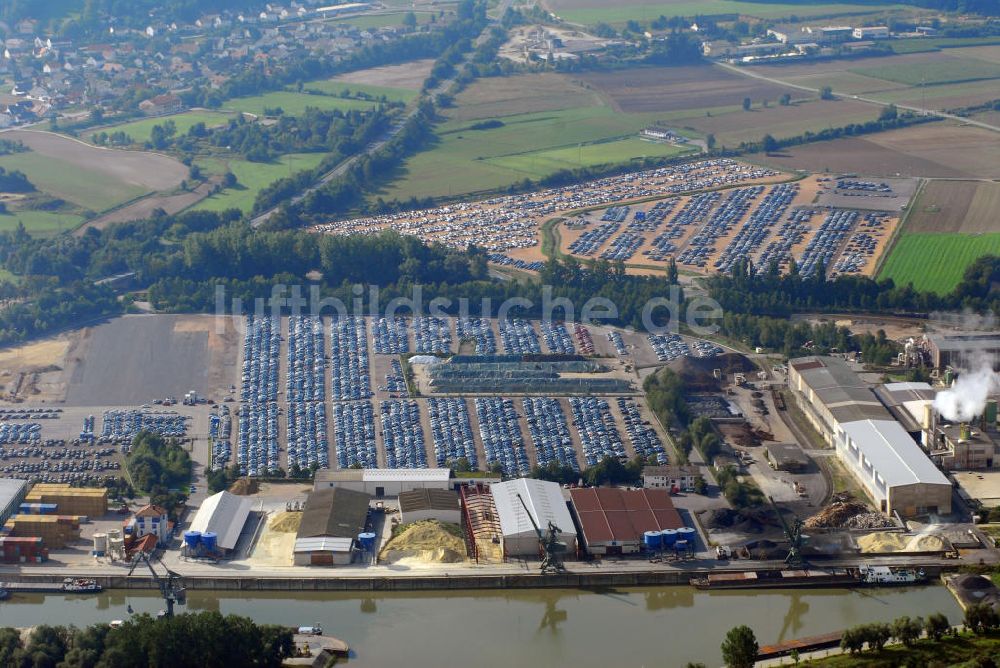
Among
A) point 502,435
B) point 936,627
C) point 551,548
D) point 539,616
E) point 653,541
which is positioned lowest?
point 539,616

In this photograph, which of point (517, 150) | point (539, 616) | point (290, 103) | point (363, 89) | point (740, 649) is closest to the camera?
point (740, 649)

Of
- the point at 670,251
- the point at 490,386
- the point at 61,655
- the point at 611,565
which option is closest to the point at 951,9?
the point at 670,251

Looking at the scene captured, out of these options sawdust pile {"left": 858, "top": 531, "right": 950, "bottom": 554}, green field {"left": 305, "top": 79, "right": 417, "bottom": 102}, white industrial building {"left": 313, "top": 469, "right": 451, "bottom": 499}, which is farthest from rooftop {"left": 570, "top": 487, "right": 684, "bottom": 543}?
green field {"left": 305, "top": 79, "right": 417, "bottom": 102}

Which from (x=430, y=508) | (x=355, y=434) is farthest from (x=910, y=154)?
(x=430, y=508)

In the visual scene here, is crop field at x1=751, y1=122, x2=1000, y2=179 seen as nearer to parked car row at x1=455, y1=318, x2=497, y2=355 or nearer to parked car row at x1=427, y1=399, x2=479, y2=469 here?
parked car row at x1=455, y1=318, x2=497, y2=355

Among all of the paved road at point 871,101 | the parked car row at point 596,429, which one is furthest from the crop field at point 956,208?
the parked car row at point 596,429

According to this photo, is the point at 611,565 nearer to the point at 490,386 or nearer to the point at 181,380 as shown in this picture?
the point at 490,386

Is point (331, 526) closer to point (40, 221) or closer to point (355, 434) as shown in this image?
point (355, 434)
